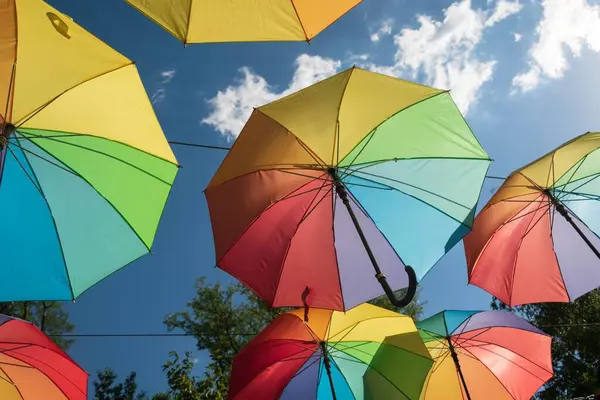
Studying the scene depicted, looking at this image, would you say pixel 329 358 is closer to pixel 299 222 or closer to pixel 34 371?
pixel 299 222

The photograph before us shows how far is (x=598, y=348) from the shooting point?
1639cm

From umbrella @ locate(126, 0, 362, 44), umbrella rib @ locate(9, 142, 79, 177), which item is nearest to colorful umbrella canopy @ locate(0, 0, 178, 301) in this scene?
umbrella rib @ locate(9, 142, 79, 177)

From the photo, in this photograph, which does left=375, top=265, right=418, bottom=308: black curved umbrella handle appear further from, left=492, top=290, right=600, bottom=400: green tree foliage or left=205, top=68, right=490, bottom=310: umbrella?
left=492, top=290, right=600, bottom=400: green tree foliage

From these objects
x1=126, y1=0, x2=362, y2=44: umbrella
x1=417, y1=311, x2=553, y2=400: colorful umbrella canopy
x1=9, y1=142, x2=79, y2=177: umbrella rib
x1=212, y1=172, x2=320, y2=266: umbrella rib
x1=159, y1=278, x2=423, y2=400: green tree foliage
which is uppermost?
x1=159, y1=278, x2=423, y2=400: green tree foliage

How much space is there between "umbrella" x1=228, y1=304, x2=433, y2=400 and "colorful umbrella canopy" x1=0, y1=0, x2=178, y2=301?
2.54 meters

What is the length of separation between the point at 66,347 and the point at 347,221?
20047 millimetres

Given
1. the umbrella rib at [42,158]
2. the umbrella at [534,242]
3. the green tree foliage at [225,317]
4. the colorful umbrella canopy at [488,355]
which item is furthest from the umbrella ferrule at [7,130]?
the green tree foliage at [225,317]

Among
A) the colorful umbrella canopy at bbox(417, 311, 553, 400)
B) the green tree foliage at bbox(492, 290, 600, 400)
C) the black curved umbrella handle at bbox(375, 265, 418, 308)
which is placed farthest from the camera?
the green tree foliage at bbox(492, 290, 600, 400)

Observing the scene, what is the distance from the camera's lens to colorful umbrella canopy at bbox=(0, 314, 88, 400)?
17.9ft

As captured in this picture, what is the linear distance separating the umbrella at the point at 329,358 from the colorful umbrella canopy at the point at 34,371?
6.79 feet

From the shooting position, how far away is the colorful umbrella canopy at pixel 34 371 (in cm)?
544

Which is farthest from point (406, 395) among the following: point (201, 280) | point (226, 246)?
point (201, 280)

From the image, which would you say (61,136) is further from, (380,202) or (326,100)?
(380,202)

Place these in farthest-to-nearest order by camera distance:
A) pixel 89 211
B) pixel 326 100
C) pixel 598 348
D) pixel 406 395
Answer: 1. pixel 598 348
2. pixel 406 395
3. pixel 326 100
4. pixel 89 211
